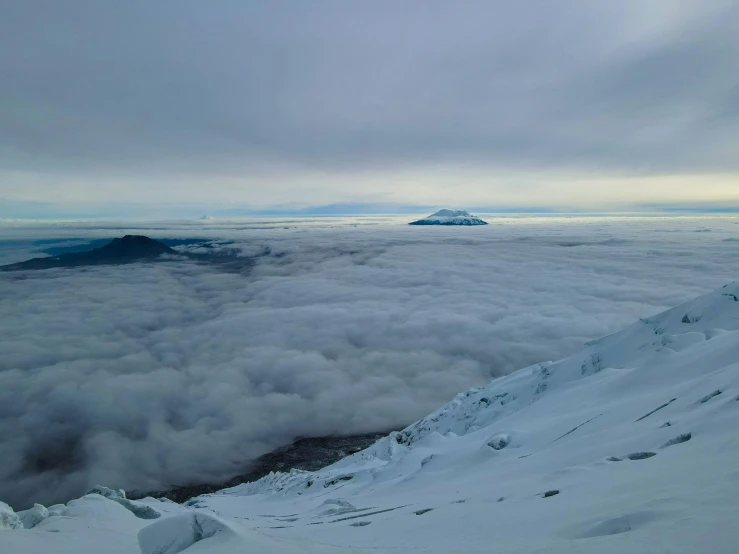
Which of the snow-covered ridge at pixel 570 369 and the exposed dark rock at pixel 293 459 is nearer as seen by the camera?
the snow-covered ridge at pixel 570 369

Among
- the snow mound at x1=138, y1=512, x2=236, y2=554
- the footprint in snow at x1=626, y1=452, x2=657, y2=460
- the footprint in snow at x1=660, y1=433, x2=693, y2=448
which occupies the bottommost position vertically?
the snow mound at x1=138, y1=512, x2=236, y2=554

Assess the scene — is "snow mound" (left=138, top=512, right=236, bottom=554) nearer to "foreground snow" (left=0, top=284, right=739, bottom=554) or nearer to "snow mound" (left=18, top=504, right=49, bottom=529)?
"foreground snow" (left=0, top=284, right=739, bottom=554)

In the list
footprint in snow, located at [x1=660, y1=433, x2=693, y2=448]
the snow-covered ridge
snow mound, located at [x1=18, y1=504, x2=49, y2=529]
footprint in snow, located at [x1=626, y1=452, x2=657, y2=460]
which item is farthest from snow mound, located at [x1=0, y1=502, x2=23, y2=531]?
the snow-covered ridge

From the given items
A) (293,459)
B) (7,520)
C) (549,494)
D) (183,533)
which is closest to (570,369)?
(549,494)

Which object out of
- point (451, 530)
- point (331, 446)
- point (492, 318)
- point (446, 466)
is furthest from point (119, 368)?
point (451, 530)

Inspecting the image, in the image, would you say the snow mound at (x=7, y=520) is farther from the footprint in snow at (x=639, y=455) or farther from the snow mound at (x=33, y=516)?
the footprint in snow at (x=639, y=455)

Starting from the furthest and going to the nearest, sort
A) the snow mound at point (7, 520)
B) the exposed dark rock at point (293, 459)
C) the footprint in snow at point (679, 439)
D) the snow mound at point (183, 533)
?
1. the exposed dark rock at point (293, 459)
2. the snow mound at point (7, 520)
3. the footprint in snow at point (679, 439)
4. the snow mound at point (183, 533)

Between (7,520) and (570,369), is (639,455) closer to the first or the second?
(7,520)

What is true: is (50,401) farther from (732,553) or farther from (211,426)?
(732,553)

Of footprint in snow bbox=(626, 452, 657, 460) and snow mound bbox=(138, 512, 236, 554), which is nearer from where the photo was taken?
snow mound bbox=(138, 512, 236, 554)

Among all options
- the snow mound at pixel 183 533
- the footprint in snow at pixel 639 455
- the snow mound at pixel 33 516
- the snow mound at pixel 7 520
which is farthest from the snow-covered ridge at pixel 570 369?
the snow mound at pixel 183 533

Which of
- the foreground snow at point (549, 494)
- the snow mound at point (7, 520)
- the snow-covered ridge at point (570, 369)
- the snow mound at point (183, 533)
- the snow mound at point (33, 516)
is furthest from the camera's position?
the snow-covered ridge at point (570, 369)
